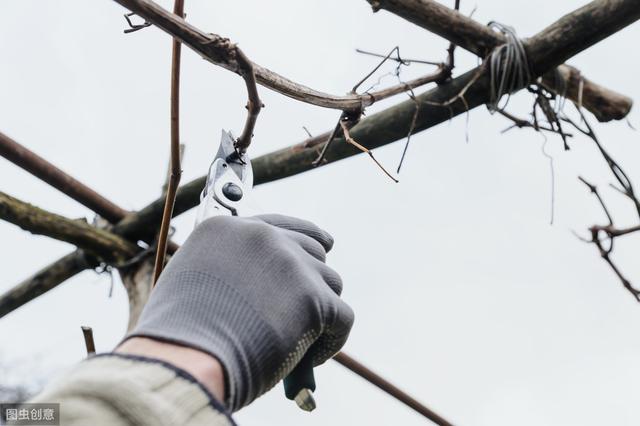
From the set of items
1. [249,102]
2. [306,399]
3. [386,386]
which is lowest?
[386,386]

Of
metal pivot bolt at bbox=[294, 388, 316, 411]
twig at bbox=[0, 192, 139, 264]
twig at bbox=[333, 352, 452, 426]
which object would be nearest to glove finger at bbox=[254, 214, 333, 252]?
metal pivot bolt at bbox=[294, 388, 316, 411]

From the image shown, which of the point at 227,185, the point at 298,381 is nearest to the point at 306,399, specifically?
the point at 298,381

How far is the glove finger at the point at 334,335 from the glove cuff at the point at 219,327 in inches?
5.7

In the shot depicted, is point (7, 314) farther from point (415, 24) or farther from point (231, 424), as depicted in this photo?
point (231, 424)

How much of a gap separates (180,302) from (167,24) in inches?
15.4

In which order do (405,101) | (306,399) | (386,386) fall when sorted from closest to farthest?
1. (306,399)
2. (405,101)
3. (386,386)

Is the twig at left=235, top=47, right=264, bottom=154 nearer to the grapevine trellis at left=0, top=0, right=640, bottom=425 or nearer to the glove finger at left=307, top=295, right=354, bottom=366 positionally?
the grapevine trellis at left=0, top=0, right=640, bottom=425

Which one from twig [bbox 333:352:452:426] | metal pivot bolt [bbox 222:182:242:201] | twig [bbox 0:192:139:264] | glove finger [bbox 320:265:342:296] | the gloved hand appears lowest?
twig [bbox 333:352:452:426]

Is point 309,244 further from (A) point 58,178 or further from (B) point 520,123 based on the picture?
(A) point 58,178

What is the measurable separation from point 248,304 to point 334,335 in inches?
7.7

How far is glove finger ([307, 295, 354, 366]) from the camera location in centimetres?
100

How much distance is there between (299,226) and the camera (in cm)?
117

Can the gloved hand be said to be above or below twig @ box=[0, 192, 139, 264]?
above

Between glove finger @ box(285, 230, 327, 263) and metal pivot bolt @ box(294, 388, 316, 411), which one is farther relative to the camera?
glove finger @ box(285, 230, 327, 263)
